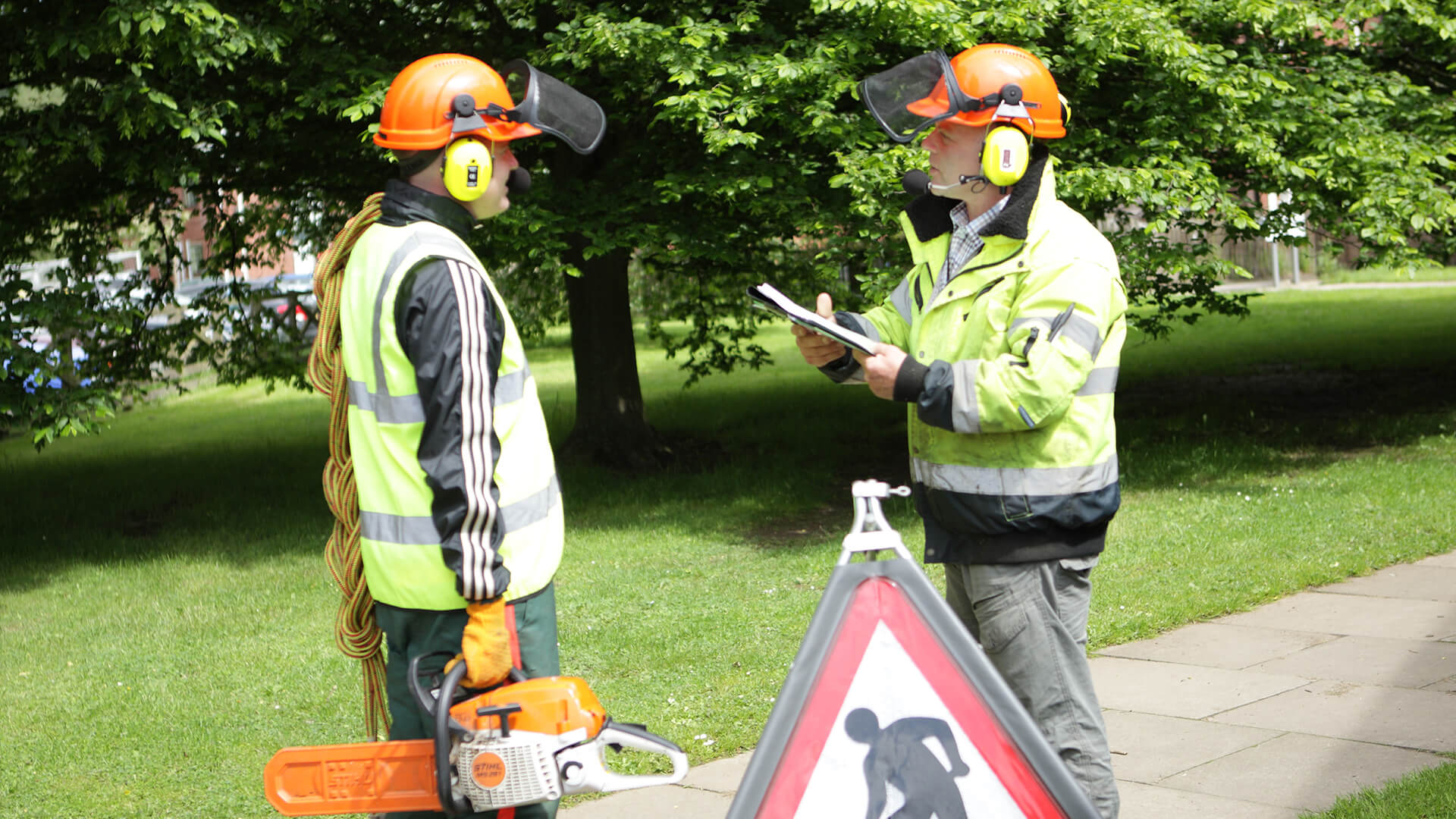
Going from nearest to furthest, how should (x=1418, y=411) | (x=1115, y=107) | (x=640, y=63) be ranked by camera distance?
(x=640, y=63), (x=1115, y=107), (x=1418, y=411)

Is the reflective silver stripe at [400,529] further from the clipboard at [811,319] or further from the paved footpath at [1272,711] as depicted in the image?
the paved footpath at [1272,711]

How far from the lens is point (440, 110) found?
130 inches

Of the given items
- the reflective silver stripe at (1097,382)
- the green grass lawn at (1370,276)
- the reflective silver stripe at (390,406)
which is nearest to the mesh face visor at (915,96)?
the reflective silver stripe at (1097,382)

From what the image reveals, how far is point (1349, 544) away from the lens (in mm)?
8125

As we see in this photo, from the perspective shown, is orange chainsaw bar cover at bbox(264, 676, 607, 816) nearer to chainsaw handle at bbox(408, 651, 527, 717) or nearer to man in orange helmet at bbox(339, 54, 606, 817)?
chainsaw handle at bbox(408, 651, 527, 717)

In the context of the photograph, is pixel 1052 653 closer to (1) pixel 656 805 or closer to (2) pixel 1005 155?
(2) pixel 1005 155

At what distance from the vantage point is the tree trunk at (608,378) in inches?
494

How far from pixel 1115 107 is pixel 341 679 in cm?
687

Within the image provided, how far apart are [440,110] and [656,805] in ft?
8.38

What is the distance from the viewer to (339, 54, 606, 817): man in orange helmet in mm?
3082

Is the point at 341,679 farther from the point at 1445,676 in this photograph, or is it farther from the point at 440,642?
the point at 1445,676

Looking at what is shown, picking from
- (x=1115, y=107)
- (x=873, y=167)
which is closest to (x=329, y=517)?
(x=873, y=167)

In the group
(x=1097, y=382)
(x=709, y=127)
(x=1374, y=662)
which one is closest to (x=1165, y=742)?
(x=1374, y=662)

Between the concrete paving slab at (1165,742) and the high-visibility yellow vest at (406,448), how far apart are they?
8.23ft
